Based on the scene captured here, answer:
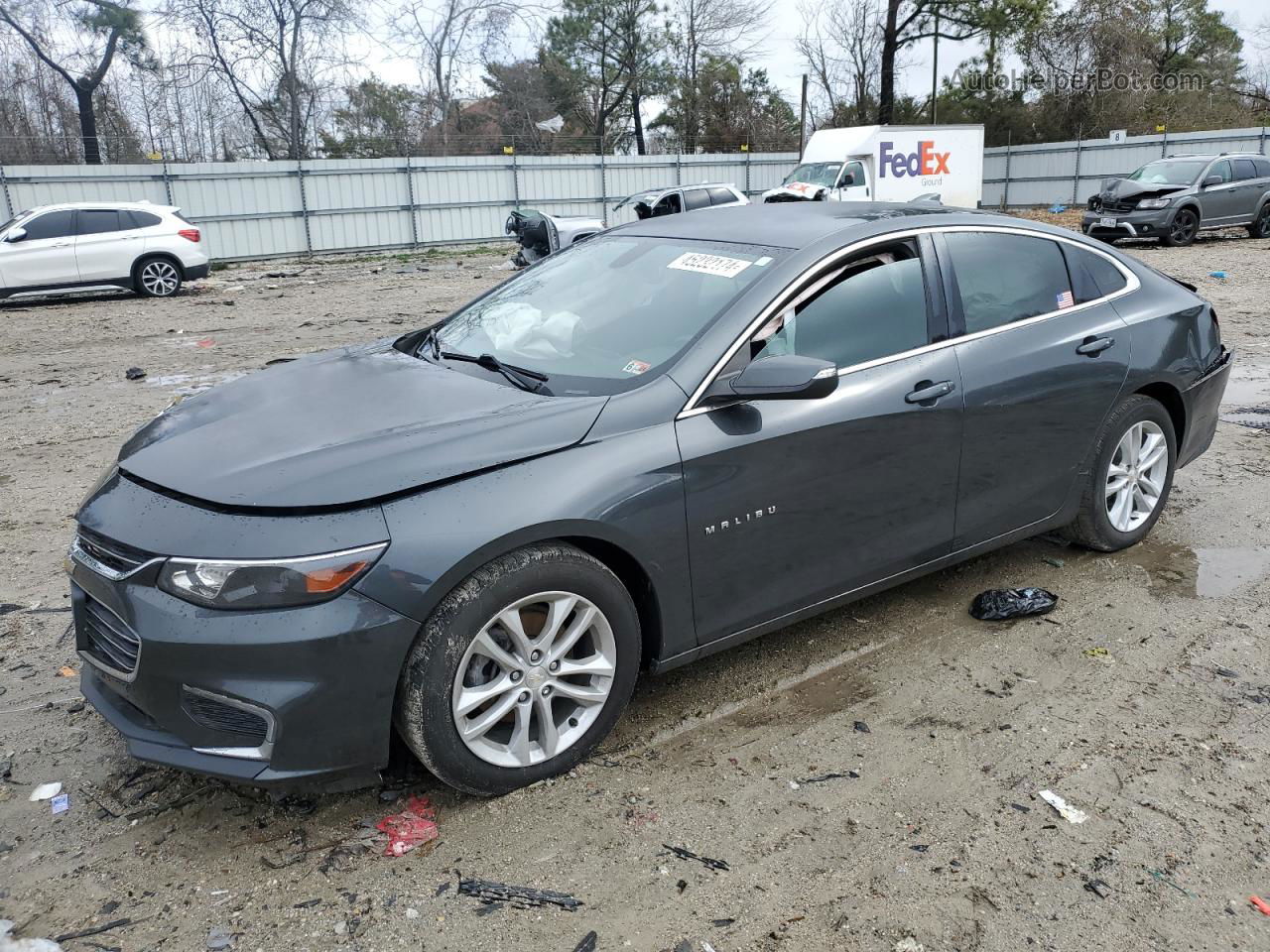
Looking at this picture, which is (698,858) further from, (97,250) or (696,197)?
(696,197)

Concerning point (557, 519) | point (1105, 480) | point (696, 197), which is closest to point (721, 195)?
point (696, 197)

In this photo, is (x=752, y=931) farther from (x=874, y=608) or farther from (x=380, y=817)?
(x=874, y=608)

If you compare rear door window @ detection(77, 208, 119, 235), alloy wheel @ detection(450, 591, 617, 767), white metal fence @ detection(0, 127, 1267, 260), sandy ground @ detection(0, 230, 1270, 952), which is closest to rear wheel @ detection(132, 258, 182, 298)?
rear door window @ detection(77, 208, 119, 235)

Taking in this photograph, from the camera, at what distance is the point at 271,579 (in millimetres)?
2486

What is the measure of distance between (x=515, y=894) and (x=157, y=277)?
16.9m

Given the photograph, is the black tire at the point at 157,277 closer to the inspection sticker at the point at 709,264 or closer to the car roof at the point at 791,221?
the car roof at the point at 791,221

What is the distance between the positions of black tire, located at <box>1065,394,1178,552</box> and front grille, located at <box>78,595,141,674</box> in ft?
12.3

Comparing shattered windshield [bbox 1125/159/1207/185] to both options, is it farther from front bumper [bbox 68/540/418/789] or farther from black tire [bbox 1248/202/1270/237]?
front bumper [bbox 68/540/418/789]

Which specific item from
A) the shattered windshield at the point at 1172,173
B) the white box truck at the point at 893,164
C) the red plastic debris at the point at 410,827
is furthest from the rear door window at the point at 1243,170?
the red plastic debris at the point at 410,827

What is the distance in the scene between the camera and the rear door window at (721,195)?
21203 millimetres

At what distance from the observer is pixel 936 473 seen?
12.1 ft

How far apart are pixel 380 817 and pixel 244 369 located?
7826 millimetres

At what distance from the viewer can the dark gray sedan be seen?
254cm

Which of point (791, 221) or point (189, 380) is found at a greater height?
point (791, 221)
